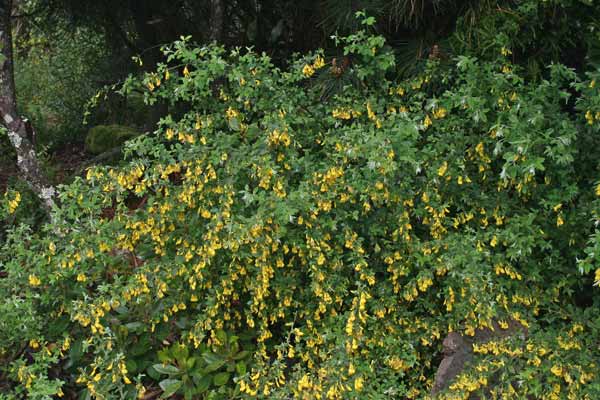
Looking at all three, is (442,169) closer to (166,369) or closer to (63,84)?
(166,369)

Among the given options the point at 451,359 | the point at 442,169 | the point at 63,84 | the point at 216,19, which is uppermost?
the point at 216,19

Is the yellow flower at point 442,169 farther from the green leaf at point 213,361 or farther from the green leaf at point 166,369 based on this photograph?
the green leaf at point 166,369

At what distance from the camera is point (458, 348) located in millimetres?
3127

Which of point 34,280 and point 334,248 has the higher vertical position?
point 34,280

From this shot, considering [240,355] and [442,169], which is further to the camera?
[240,355]

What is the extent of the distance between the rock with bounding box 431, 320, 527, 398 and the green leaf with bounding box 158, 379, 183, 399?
1.29 meters

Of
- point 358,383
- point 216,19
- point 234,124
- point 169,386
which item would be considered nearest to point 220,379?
point 169,386

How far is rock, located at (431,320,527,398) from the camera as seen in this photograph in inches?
120

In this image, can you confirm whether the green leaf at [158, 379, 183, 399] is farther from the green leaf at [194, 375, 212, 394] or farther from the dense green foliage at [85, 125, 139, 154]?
the dense green foliage at [85, 125, 139, 154]

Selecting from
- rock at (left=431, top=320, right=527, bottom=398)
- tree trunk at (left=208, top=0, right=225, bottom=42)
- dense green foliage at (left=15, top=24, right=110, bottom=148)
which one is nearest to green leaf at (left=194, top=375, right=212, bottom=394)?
rock at (left=431, top=320, right=527, bottom=398)

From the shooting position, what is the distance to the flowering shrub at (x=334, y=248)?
2.89m

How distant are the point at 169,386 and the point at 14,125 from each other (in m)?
2.05

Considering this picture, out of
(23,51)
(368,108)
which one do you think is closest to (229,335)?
(368,108)

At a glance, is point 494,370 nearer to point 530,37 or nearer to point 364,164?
point 364,164
